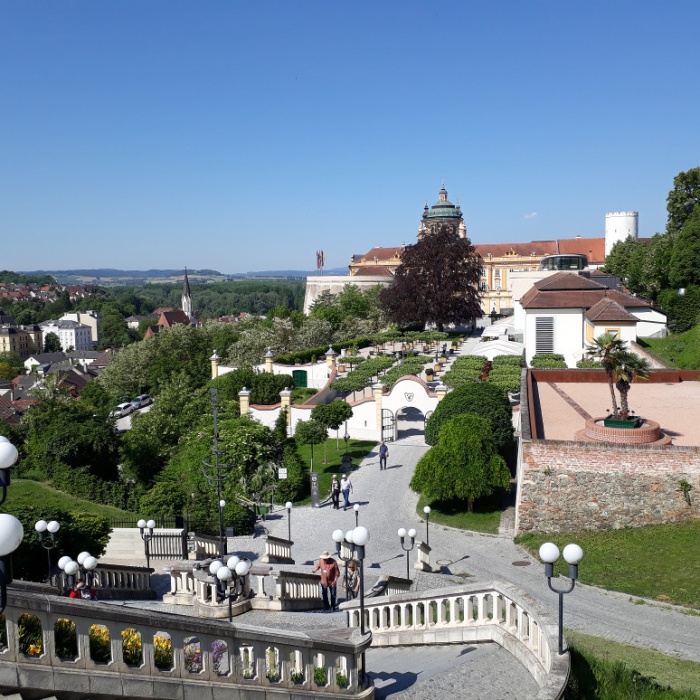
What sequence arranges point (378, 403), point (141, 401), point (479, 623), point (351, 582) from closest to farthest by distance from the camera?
point (479, 623) → point (351, 582) → point (378, 403) → point (141, 401)

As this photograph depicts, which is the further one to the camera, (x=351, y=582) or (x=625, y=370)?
(x=625, y=370)

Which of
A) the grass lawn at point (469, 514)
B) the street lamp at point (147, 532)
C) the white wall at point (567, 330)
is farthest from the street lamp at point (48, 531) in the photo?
the white wall at point (567, 330)

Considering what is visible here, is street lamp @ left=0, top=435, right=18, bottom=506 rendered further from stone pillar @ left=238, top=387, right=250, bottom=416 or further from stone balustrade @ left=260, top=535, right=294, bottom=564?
stone pillar @ left=238, top=387, right=250, bottom=416

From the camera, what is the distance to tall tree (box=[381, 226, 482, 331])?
169 feet

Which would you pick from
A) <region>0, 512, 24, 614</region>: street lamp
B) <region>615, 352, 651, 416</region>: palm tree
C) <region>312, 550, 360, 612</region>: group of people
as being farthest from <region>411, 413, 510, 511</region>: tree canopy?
<region>0, 512, 24, 614</region>: street lamp

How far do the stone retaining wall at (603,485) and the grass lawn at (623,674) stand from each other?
20.9 feet

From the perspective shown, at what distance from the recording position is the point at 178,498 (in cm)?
2006

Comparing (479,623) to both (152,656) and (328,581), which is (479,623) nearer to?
(328,581)

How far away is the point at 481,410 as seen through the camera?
24000mm

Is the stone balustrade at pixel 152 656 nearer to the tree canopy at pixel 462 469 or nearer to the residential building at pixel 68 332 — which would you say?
the tree canopy at pixel 462 469

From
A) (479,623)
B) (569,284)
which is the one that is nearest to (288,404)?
(569,284)

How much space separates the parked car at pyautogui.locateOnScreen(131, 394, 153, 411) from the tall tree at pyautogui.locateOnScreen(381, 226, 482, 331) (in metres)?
19.8

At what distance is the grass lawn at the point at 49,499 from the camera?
70.7 ft

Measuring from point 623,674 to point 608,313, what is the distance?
2818cm
